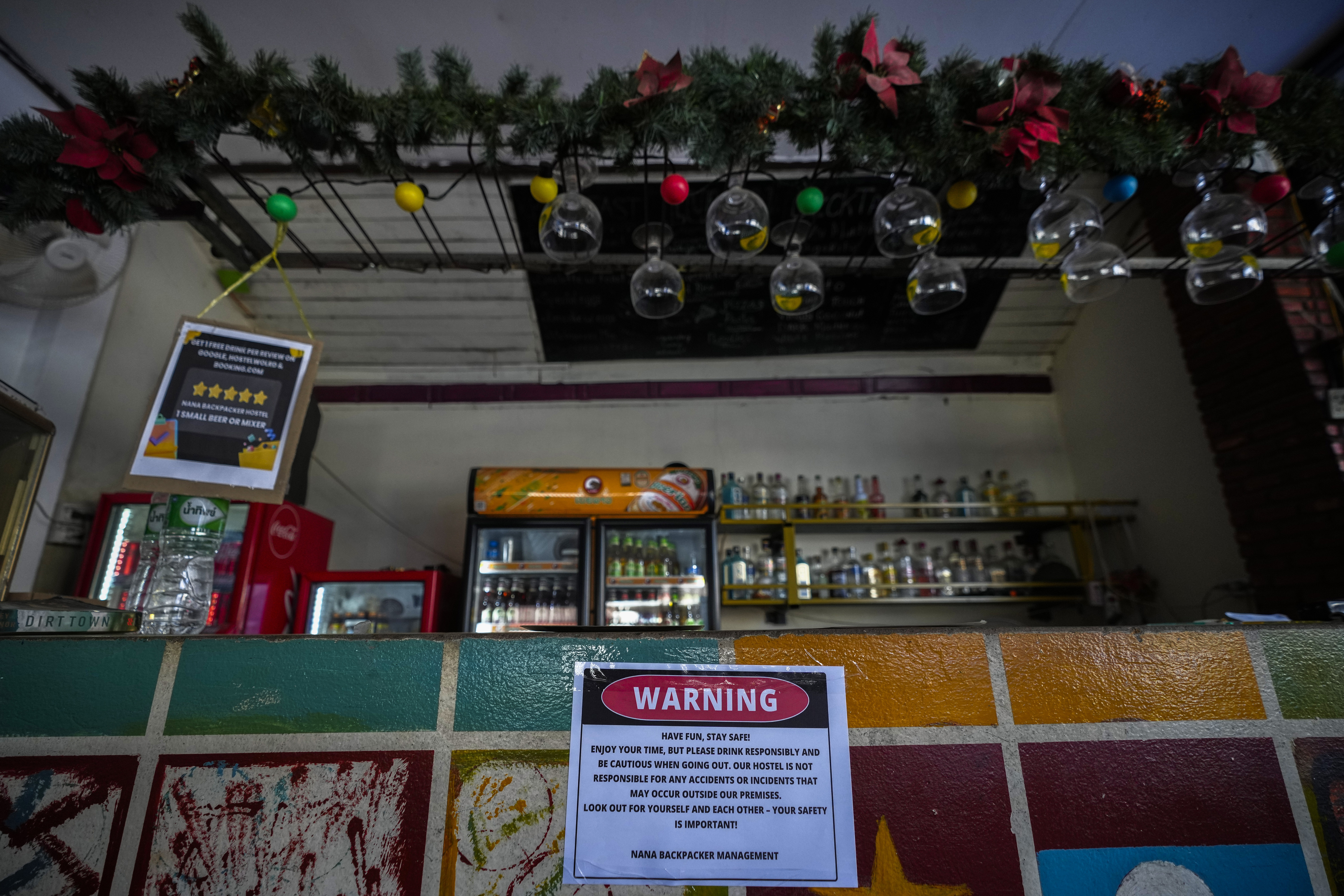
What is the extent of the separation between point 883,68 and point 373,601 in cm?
360

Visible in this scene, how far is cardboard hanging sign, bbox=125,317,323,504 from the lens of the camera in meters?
1.51

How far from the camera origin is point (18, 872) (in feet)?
3.09

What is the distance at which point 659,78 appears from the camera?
64.1 inches

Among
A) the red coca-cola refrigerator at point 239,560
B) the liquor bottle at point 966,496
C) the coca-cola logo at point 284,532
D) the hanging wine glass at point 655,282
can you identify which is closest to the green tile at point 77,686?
the hanging wine glass at point 655,282

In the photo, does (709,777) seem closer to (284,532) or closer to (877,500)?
(284,532)

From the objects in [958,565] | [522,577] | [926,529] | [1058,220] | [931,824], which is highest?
[1058,220]

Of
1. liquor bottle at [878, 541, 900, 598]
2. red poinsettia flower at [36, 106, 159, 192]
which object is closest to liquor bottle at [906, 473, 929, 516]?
liquor bottle at [878, 541, 900, 598]

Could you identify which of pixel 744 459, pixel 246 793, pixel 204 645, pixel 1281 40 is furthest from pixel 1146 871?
pixel 744 459

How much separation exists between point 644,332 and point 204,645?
379 cm

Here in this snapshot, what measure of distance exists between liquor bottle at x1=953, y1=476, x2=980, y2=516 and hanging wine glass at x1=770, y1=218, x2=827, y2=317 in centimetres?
274

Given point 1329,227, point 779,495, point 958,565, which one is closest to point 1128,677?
point 1329,227

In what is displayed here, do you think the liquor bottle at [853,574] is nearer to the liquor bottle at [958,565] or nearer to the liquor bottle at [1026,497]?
the liquor bottle at [958,565]

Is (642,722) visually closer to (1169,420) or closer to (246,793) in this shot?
(246,793)

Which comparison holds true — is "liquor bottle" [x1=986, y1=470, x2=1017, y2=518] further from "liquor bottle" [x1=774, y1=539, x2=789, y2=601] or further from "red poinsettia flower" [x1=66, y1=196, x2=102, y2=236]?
"red poinsettia flower" [x1=66, y1=196, x2=102, y2=236]
